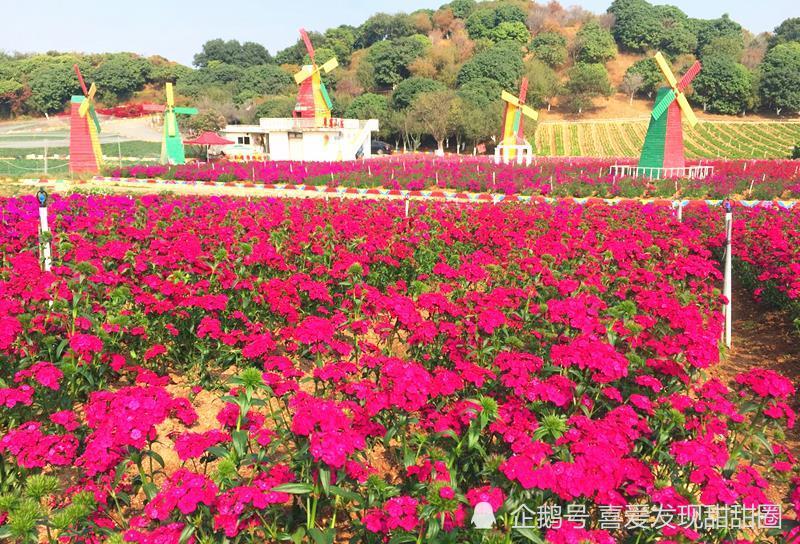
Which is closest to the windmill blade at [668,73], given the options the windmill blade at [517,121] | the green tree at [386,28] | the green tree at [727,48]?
the windmill blade at [517,121]

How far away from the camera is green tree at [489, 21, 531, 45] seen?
110 metres

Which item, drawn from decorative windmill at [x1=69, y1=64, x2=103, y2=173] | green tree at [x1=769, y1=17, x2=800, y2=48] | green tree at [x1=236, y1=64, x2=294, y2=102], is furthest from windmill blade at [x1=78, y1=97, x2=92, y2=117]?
green tree at [x1=769, y1=17, x2=800, y2=48]

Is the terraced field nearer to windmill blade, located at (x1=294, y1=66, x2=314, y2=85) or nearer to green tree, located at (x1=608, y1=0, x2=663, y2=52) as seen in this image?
windmill blade, located at (x1=294, y1=66, x2=314, y2=85)

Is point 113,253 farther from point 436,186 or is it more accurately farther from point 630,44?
point 630,44

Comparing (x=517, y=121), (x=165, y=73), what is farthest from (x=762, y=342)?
(x=165, y=73)

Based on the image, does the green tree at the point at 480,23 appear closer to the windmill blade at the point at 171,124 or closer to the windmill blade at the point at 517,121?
the windmill blade at the point at 517,121

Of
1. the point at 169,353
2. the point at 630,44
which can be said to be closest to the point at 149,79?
the point at 630,44

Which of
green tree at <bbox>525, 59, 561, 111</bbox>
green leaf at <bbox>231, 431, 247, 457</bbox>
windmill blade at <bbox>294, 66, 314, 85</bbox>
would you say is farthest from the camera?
green tree at <bbox>525, 59, 561, 111</bbox>

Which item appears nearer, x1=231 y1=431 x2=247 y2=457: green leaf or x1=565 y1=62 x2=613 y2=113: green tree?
x1=231 y1=431 x2=247 y2=457: green leaf

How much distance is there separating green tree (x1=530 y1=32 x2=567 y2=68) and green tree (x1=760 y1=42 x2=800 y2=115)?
31534 mm

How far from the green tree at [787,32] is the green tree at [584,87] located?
178ft

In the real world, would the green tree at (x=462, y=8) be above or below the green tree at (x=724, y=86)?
above

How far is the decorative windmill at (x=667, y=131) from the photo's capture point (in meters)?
27.3

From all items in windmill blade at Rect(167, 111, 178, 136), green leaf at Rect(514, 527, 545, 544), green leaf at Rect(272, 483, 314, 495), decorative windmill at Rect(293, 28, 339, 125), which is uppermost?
decorative windmill at Rect(293, 28, 339, 125)
